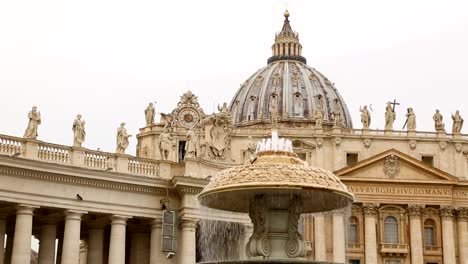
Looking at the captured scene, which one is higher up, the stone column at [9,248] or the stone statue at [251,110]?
the stone statue at [251,110]

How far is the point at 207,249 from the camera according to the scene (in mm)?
43594

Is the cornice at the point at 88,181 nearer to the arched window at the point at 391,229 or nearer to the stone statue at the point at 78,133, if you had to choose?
the stone statue at the point at 78,133

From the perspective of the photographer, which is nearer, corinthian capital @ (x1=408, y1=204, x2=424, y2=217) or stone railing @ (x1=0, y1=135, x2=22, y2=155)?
stone railing @ (x1=0, y1=135, x2=22, y2=155)

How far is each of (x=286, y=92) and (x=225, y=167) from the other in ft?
261

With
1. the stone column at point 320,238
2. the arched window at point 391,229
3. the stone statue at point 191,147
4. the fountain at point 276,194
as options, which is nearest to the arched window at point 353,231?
the arched window at point 391,229

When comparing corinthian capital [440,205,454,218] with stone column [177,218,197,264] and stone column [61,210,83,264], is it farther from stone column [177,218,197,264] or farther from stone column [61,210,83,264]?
stone column [61,210,83,264]

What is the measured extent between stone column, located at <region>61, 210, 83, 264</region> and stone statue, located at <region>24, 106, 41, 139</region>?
3.79 metres

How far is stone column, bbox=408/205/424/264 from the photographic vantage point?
73312 millimetres

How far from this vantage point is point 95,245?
4000 centimetres

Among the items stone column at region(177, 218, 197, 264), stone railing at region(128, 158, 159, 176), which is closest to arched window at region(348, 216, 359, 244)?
stone column at region(177, 218, 197, 264)

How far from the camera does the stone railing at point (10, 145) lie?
35.8m

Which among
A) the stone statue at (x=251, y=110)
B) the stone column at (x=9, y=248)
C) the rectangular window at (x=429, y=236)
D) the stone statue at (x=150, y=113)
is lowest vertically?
the stone column at (x=9, y=248)

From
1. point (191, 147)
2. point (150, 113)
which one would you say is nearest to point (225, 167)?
point (191, 147)

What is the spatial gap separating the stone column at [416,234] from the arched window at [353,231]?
4.75 meters
